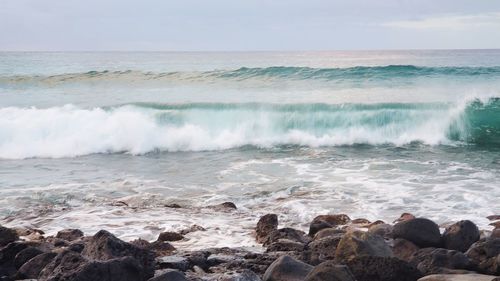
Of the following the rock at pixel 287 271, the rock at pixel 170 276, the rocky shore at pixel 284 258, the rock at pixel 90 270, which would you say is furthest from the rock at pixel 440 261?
the rock at pixel 90 270

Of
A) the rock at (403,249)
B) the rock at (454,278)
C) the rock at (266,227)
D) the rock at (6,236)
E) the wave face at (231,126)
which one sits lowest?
the wave face at (231,126)

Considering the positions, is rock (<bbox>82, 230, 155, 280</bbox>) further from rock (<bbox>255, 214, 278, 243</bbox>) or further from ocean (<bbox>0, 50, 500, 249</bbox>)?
rock (<bbox>255, 214, 278, 243</bbox>)

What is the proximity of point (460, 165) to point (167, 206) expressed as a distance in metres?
6.71

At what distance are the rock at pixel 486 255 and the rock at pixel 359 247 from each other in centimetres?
79

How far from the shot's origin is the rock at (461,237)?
19.2ft

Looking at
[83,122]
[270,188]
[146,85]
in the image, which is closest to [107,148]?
[83,122]

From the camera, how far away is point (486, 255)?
520 cm

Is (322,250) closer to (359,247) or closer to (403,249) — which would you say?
(359,247)

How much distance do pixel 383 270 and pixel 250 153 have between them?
33.5 ft

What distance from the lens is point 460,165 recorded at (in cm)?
1222

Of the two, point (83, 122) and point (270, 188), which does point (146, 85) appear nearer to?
point (83, 122)

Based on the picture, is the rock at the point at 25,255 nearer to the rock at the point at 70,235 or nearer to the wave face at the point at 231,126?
the rock at the point at 70,235

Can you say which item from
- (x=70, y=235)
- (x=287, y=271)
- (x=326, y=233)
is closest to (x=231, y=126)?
(x=70, y=235)

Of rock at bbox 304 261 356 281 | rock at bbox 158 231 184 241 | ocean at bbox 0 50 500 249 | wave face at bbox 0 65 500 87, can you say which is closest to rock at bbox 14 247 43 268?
rock at bbox 158 231 184 241
